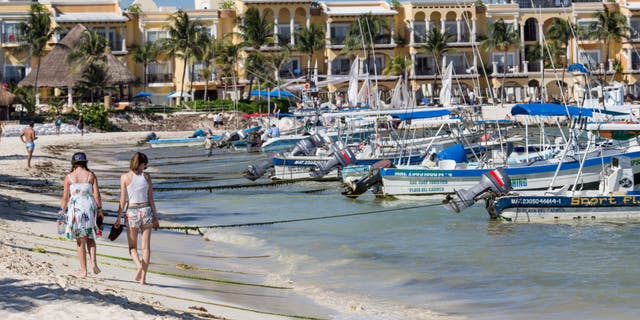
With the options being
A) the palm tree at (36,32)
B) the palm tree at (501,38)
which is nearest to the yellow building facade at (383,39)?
the palm tree at (501,38)

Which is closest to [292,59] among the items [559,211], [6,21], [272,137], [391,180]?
[6,21]

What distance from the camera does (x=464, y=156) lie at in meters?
32.9

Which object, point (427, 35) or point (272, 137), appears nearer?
point (272, 137)

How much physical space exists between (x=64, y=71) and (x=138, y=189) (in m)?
70.5

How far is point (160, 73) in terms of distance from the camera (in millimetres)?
95688

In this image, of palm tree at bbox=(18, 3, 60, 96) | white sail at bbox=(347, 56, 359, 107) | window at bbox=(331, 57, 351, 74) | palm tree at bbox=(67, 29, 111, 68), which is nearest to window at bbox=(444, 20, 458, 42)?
window at bbox=(331, 57, 351, 74)

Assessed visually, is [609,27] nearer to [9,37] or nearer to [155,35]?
[155,35]

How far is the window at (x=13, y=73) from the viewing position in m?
93.2

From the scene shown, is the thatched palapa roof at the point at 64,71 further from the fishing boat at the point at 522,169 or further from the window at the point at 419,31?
the fishing boat at the point at 522,169

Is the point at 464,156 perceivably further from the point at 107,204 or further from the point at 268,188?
the point at 107,204

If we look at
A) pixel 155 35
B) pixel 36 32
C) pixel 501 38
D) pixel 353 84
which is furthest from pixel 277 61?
pixel 353 84

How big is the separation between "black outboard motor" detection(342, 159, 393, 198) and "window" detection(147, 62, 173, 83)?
2567 inches

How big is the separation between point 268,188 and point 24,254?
2118 cm

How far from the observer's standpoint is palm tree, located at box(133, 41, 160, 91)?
9312cm
